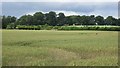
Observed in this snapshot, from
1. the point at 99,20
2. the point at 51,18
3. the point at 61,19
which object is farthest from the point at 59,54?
the point at 99,20

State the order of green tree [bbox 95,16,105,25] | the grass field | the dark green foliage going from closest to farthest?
the grass field
the dark green foliage
green tree [bbox 95,16,105,25]

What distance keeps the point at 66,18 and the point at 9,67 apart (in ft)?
497

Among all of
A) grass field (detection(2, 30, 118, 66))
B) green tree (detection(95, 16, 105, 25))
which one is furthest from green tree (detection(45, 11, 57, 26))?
grass field (detection(2, 30, 118, 66))

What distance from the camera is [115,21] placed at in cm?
15712

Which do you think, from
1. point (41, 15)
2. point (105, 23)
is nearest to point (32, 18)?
point (41, 15)

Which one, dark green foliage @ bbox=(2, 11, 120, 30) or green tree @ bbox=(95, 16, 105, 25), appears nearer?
dark green foliage @ bbox=(2, 11, 120, 30)

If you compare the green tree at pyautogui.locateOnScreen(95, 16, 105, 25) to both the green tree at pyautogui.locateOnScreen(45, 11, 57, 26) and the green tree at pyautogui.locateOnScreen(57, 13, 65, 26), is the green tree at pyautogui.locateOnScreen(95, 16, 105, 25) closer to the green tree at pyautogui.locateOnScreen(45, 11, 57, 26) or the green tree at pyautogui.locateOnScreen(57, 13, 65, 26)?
the green tree at pyautogui.locateOnScreen(57, 13, 65, 26)

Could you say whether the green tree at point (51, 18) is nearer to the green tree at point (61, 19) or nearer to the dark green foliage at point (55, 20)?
the dark green foliage at point (55, 20)

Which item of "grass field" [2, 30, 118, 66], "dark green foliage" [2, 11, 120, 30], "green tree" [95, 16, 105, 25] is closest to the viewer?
"grass field" [2, 30, 118, 66]

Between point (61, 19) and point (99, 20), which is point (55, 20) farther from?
point (99, 20)

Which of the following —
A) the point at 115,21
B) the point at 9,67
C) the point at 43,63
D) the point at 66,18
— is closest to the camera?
the point at 9,67

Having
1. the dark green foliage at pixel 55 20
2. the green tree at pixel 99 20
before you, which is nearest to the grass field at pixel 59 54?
the dark green foliage at pixel 55 20

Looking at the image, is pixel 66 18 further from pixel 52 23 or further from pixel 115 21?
pixel 115 21

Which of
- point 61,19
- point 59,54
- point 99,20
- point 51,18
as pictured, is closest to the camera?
point 59,54
